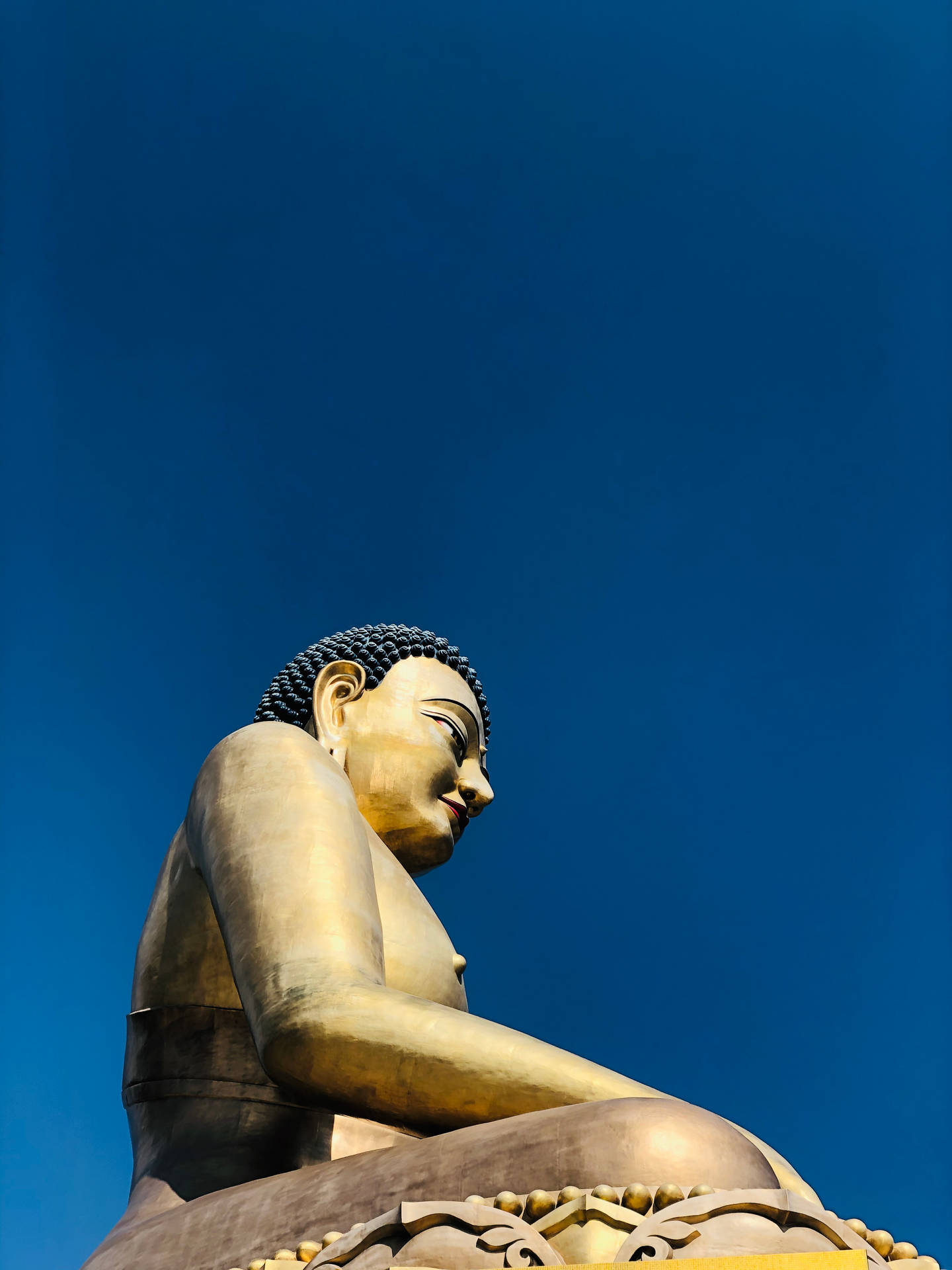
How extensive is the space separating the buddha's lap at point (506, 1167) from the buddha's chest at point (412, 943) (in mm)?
1565

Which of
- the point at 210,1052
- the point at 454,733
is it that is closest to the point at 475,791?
the point at 454,733

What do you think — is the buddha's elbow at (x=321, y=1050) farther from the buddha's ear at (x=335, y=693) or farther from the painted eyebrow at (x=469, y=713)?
the painted eyebrow at (x=469, y=713)

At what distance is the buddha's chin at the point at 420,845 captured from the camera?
26.4 feet

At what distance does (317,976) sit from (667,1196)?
1587 millimetres

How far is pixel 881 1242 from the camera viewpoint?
182 inches

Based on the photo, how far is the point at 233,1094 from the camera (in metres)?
6.40

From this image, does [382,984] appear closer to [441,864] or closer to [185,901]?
[185,901]

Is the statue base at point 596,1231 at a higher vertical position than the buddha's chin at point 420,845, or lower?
lower

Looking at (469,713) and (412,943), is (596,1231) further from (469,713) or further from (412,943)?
(469,713)

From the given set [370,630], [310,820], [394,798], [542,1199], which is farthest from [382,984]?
[370,630]

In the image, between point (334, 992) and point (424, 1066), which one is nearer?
point (424, 1066)

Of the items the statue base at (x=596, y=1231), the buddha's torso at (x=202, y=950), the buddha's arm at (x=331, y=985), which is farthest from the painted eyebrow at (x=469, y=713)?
the statue base at (x=596, y=1231)

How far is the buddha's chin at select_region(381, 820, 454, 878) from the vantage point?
8.05 metres

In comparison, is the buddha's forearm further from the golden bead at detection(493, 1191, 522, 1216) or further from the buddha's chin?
the buddha's chin
